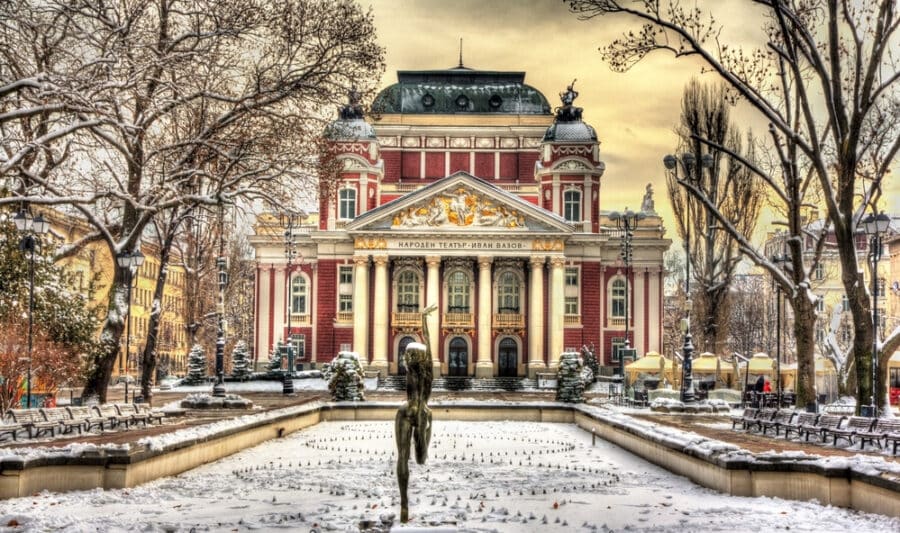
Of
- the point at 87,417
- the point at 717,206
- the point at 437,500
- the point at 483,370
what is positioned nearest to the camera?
the point at 437,500

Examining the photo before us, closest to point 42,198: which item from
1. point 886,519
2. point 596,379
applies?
point 886,519

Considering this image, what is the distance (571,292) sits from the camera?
6688 cm

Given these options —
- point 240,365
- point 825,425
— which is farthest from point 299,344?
point 825,425

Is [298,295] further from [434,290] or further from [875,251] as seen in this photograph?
[875,251]

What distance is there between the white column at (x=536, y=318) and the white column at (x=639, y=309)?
246 inches

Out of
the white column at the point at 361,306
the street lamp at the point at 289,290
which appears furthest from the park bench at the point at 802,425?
the white column at the point at 361,306

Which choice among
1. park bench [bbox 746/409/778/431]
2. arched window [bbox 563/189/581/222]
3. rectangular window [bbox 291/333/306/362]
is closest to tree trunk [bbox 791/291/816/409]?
park bench [bbox 746/409/778/431]

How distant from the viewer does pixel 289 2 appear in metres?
26.6

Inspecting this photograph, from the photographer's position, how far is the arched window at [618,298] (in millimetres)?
67750

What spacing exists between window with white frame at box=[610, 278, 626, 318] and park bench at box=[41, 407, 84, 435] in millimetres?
49082

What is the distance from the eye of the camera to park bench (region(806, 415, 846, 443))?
20906mm

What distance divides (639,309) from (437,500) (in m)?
53.2

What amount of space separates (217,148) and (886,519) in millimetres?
19375

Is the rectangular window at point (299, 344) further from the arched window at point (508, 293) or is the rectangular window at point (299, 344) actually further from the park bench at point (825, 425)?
the park bench at point (825, 425)
